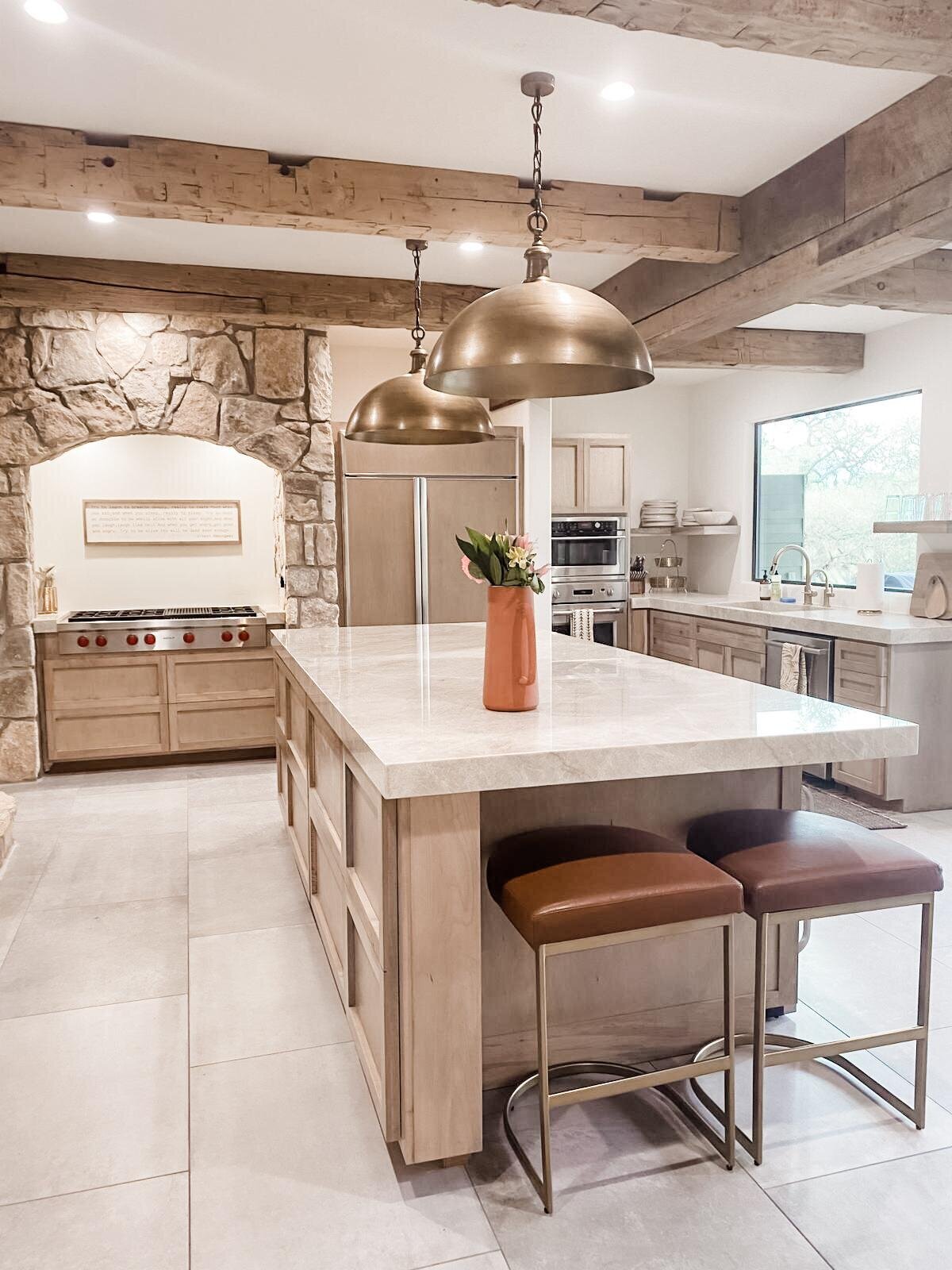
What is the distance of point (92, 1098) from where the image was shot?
2260 millimetres

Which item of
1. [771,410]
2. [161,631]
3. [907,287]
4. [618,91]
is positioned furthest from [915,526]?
[161,631]

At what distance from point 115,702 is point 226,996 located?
3085 millimetres

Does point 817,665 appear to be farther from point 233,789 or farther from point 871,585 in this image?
point 233,789

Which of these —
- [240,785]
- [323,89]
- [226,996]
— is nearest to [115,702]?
[240,785]

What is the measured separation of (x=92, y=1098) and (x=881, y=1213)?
1.78 metres

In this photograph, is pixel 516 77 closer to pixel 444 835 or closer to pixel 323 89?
pixel 323 89

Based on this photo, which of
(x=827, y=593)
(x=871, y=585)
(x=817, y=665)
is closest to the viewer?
(x=817, y=665)

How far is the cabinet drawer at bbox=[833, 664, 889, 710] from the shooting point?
4.61 metres

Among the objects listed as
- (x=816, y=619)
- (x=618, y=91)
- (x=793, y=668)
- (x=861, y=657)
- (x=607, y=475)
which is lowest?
(x=793, y=668)

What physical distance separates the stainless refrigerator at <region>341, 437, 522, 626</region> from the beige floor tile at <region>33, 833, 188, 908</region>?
206cm

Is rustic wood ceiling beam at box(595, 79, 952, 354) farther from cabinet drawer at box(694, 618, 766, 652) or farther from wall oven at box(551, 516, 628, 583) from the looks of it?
wall oven at box(551, 516, 628, 583)

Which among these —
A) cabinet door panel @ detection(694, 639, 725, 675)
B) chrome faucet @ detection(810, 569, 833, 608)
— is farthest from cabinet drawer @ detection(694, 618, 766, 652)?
chrome faucet @ detection(810, 569, 833, 608)

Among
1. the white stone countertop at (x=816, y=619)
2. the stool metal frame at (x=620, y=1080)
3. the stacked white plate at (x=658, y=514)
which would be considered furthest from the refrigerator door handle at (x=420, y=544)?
the stool metal frame at (x=620, y=1080)

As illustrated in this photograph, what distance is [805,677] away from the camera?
198 inches
